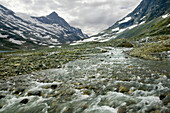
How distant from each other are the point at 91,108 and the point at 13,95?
4.93 metres

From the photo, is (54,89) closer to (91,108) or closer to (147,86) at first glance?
(91,108)

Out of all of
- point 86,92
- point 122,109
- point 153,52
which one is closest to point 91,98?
point 86,92

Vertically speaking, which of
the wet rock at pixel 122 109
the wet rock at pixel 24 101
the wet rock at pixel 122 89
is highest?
the wet rock at pixel 24 101

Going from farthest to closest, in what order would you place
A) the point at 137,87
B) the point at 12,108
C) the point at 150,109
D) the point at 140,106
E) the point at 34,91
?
the point at 34,91, the point at 137,87, the point at 12,108, the point at 140,106, the point at 150,109

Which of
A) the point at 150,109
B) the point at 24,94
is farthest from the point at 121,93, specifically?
the point at 24,94

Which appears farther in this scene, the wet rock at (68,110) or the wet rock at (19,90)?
the wet rock at (19,90)

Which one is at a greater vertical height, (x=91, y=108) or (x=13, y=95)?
(x=13, y=95)

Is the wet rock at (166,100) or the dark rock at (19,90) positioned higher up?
the dark rock at (19,90)

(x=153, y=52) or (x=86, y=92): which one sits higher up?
(x=153, y=52)

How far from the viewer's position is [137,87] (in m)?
6.58

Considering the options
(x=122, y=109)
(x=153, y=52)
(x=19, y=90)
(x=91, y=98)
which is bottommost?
(x=122, y=109)

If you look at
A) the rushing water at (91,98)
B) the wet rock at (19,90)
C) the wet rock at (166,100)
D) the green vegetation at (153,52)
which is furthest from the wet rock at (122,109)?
the green vegetation at (153,52)

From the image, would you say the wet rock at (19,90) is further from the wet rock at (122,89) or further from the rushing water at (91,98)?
the wet rock at (122,89)

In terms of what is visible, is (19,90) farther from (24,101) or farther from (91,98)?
(91,98)
